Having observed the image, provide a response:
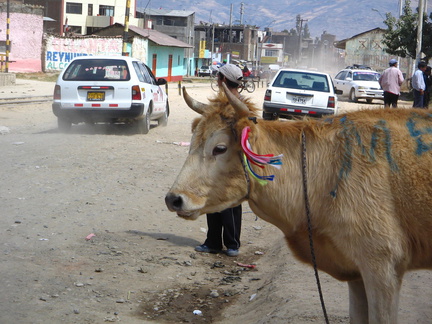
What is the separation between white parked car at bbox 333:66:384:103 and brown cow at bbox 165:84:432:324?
29.9 metres

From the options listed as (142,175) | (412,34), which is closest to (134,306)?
(142,175)

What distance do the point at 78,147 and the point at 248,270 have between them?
23.0ft

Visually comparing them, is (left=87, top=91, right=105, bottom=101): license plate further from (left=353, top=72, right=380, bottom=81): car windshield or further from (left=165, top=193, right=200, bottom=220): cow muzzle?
(left=353, top=72, right=380, bottom=81): car windshield

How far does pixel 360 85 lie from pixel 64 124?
21.9 metres

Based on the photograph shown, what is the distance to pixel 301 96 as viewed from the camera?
2000 cm

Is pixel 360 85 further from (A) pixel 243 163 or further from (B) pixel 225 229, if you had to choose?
(A) pixel 243 163

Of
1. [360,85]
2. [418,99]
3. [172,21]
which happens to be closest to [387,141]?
[418,99]

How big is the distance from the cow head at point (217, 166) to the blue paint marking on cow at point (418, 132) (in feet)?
3.22

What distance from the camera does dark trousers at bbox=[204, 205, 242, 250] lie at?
745cm

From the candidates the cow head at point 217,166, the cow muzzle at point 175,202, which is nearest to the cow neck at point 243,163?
the cow head at point 217,166

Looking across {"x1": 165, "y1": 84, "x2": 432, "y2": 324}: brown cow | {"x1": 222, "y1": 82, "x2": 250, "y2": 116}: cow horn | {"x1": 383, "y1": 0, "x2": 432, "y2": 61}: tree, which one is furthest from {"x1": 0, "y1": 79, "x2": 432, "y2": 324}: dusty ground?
{"x1": 383, "y1": 0, "x2": 432, "y2": 61}: tree

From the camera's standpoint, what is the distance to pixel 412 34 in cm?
4191

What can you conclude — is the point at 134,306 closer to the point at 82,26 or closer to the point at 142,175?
the point at 142,175

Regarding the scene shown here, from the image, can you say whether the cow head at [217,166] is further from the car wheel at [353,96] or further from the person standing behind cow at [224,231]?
the car wheel at [353,96]
